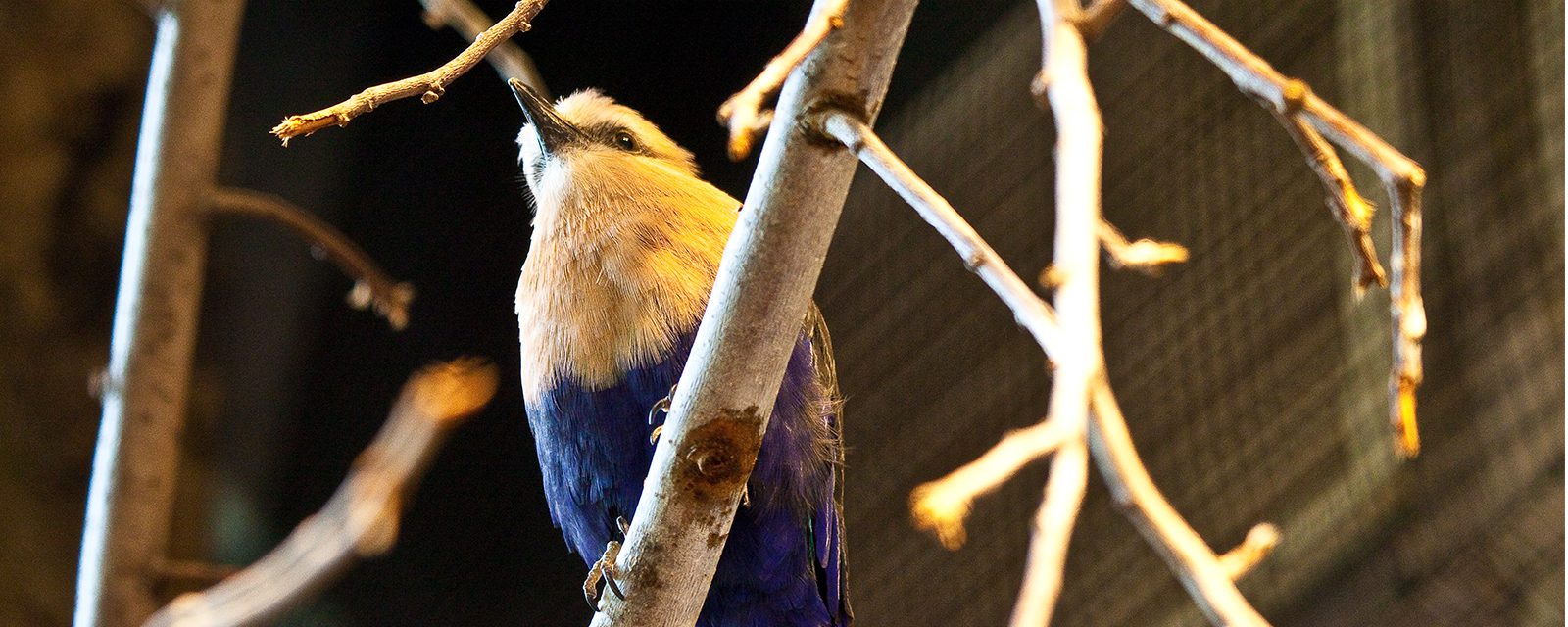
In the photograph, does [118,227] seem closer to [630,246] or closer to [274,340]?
[274,340]

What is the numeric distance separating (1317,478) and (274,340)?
2085 millimetres

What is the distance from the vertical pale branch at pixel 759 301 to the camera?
96cm

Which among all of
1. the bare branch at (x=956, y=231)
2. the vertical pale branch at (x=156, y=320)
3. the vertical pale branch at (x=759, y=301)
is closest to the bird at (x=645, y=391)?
the vertical pale branch at (x=759, y=301)

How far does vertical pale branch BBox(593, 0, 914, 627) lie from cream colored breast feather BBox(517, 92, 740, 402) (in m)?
0.33

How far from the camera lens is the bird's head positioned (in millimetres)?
1682

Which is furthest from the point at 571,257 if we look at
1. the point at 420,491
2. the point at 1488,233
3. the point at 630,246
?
the point at 1488,233

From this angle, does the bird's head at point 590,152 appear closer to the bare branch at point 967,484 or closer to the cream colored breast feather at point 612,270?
the cream colored breast feather at point 612,270

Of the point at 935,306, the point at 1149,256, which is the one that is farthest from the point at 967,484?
the point at 935,306

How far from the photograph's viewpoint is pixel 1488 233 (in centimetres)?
227

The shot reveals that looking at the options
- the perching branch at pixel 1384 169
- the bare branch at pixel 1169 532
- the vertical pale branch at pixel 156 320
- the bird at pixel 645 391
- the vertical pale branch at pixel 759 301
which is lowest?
the bare branch at pixel 1169 532

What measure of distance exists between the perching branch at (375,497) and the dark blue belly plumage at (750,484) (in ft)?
2.15

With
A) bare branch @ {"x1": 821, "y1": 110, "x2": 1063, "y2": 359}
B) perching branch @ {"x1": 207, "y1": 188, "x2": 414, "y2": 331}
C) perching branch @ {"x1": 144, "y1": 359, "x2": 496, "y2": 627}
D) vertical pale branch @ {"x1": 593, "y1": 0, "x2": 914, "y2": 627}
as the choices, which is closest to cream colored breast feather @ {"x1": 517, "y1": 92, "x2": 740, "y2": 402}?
perching branch @ {"x1": 207, "y1": 188, "x2": 414, "y2": 331}

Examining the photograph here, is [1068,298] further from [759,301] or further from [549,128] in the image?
[549,128]

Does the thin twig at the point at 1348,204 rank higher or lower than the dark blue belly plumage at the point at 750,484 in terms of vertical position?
lower
